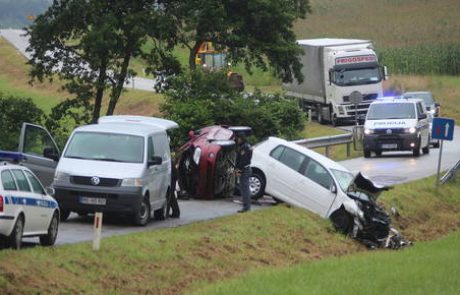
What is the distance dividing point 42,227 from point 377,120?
24453mm

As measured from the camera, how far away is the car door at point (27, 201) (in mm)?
17703

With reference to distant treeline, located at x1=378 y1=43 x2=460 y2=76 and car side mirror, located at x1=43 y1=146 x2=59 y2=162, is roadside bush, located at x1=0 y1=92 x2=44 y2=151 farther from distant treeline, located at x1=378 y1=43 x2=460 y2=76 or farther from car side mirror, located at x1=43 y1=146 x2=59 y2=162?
distant treeline, located at x1=378 y1=43 x2=460 y2=76

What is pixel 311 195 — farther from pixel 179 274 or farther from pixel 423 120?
pixel 423 120

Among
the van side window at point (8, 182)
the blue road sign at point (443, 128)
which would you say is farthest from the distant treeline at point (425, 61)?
the van side window at point (8, 182)

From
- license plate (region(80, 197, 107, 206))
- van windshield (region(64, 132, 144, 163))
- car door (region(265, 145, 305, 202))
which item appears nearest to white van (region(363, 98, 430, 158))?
car door (region(265, 145, 305, 202))

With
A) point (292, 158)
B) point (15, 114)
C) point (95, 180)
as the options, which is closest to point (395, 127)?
point (15, 114)

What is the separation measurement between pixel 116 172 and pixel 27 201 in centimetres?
514

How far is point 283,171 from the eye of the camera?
2678cm

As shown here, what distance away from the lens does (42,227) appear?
18.6m

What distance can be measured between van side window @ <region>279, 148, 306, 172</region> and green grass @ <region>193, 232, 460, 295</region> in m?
4.82

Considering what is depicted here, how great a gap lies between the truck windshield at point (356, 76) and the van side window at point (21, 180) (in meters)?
38.8

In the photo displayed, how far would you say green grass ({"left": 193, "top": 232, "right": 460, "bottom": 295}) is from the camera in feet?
54.3

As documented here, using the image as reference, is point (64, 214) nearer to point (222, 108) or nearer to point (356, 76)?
point (222, 108)

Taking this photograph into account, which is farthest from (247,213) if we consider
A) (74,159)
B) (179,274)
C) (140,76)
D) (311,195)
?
(140,76)
